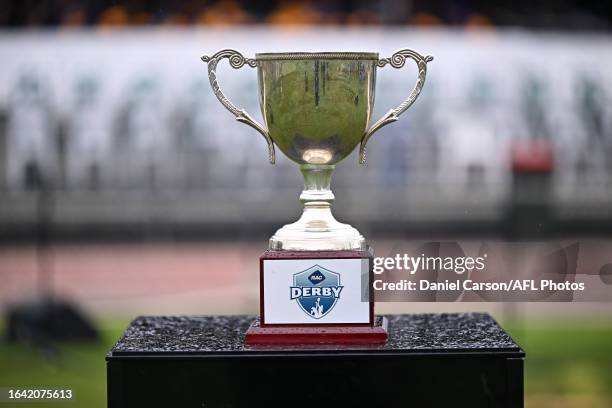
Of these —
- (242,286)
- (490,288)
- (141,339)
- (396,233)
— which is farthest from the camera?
(242,286)

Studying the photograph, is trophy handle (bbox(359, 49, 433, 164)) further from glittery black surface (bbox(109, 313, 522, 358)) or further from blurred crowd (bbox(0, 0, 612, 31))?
blurred crowd (bbox(0, 0, 612, 31))

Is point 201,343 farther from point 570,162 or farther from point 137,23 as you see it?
point 570,162

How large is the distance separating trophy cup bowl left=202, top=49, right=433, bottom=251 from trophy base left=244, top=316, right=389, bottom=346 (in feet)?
0.39

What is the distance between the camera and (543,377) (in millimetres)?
2955

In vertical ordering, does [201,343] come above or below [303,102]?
below

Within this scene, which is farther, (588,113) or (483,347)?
(588,113)

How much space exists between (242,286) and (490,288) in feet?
2.85

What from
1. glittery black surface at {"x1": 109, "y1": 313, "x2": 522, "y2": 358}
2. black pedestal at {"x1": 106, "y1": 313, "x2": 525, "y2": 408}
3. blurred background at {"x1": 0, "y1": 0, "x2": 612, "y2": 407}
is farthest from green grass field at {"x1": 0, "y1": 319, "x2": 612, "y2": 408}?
black pedestal at {"x1": 106, "y1": 313, "x2": 525, "y2": 408}

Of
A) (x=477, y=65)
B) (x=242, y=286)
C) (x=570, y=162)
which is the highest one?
(x=477, y=65)

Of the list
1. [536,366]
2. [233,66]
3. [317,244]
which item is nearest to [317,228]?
[317,244]

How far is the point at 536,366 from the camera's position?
2.98 metres

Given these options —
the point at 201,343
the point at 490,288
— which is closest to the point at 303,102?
the point at 201,343

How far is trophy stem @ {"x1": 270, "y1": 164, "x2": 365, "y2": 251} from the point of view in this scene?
1465 mm

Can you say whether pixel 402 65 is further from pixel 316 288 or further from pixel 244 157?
pixel 244 157
